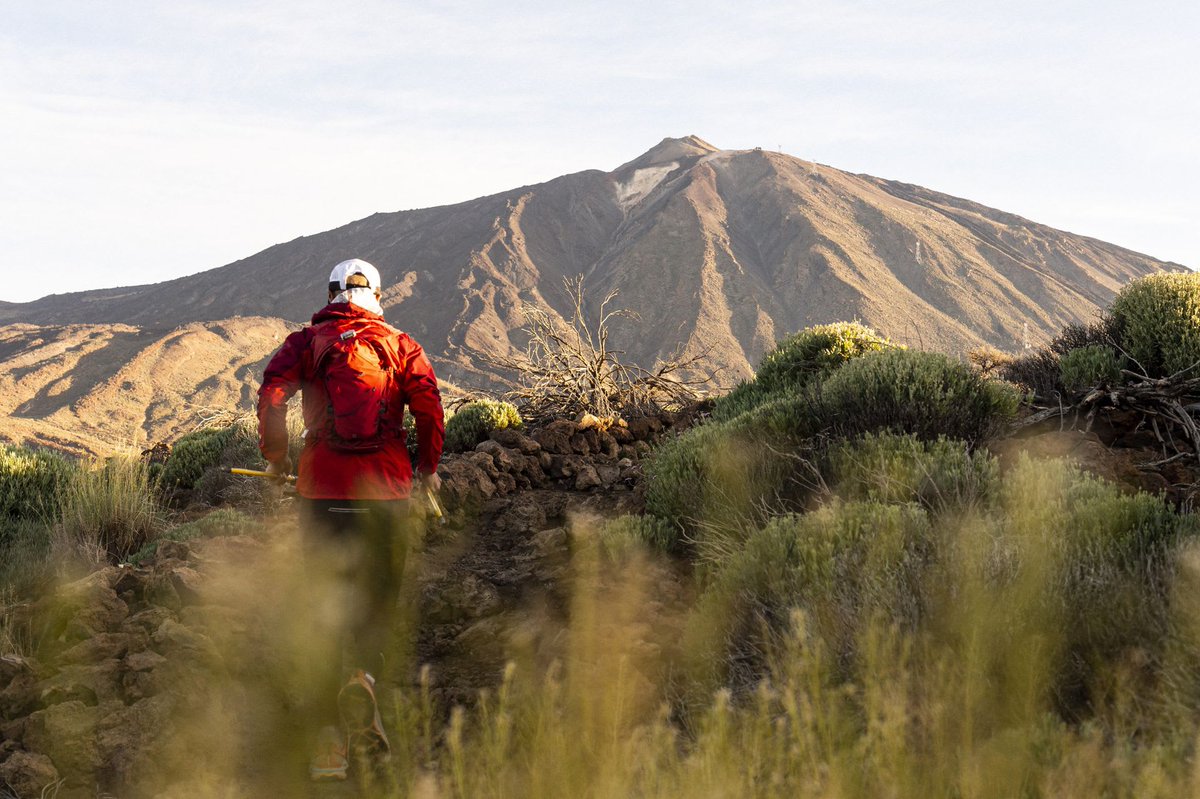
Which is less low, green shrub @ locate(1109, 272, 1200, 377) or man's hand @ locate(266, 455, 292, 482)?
green shrub @ locate(1109, 272, 1200, 377)

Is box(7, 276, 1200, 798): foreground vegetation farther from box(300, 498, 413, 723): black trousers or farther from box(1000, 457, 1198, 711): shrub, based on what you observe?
box(300, 498, 413, 723): black trousers

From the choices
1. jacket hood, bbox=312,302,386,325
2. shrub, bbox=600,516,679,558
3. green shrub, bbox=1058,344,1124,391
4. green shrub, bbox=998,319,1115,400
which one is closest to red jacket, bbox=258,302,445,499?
jacket hood, bbox=312,302,386,325

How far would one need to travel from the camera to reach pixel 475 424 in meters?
9.74

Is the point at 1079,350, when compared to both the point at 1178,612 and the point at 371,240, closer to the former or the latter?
the point at 1178,612

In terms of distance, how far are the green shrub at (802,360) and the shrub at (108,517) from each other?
5266 millimetres

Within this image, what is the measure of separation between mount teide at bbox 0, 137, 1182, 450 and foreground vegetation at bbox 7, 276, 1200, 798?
164ft

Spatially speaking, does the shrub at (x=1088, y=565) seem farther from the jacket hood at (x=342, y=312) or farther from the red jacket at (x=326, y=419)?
the jacket hood at (x=342, y=312)

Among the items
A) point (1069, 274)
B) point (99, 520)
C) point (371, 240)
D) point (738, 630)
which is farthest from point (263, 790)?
point (371, 240)

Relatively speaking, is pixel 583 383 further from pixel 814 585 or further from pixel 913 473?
pixel 814 585

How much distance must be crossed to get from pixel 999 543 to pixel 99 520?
6.66 m

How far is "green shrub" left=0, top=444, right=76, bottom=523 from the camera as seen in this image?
767 cm

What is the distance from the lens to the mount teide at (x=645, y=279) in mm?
62781

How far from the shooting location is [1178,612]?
112 inches

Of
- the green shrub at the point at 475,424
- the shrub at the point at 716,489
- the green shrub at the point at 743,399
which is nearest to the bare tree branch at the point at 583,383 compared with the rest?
the green shrub at the point at 475,424
